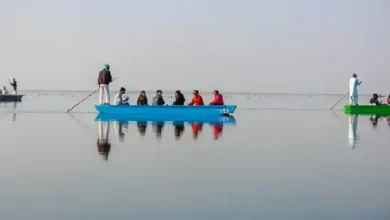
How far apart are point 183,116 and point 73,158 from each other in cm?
1566

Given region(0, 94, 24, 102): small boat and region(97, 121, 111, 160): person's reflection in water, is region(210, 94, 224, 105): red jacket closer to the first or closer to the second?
region(97, 121, 111, 160): person's reflection in water

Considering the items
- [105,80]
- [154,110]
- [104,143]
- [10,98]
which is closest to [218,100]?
[154,110]

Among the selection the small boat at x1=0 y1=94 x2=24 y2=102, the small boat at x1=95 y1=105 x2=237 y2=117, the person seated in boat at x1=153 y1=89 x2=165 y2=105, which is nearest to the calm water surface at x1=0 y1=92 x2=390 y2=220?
the small boat at x1=95 y1=105 x2=237 y2=117

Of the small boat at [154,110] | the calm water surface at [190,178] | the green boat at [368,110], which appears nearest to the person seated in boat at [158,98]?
the small boat at [154,110]

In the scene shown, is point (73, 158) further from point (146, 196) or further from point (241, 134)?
point (241, 134)

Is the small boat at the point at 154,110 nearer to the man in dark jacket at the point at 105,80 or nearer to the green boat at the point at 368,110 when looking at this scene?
the man in dark jacket at the point at 105,80

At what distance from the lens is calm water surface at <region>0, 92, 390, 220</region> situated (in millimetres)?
6879

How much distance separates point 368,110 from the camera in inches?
1318

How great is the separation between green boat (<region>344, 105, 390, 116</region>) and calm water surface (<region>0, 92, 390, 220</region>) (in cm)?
1810

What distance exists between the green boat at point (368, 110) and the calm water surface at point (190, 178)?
59.4 ft

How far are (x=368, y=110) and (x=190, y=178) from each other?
1033 inches

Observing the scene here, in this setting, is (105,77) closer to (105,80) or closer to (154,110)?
(105,80)

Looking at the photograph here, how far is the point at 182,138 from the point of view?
51.6 feet

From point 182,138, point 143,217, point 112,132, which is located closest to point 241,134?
point 182,138
